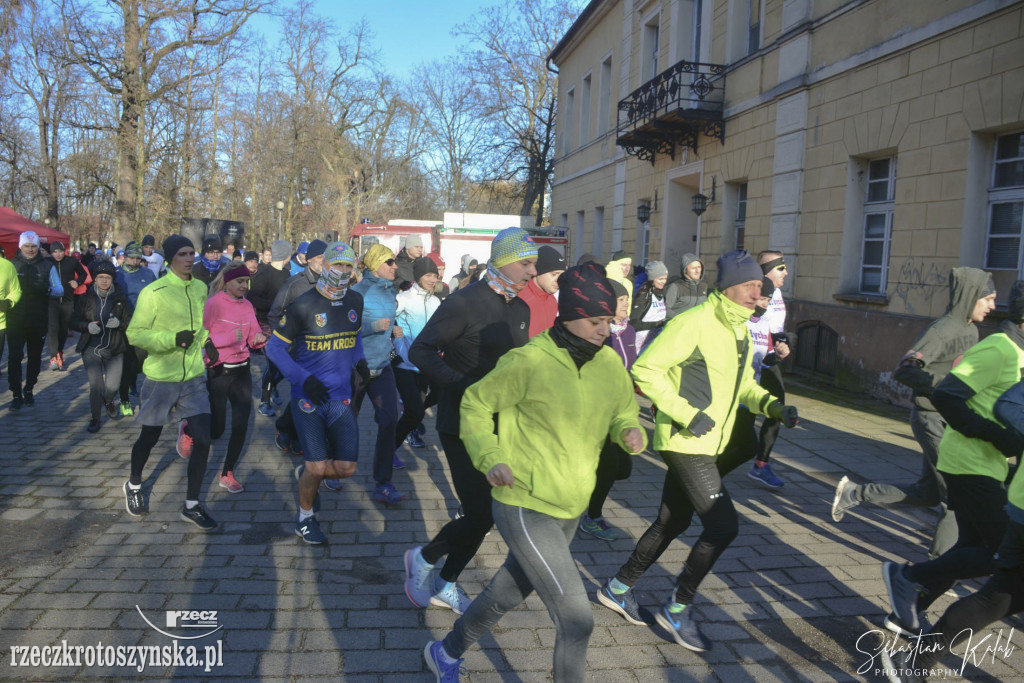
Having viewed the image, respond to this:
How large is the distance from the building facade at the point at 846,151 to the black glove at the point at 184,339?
31.3ft

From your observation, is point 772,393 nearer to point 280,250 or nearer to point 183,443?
A: point 183,443

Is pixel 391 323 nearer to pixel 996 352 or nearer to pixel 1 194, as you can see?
pixel 996 352

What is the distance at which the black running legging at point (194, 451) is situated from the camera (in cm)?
492

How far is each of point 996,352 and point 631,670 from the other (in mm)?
2328

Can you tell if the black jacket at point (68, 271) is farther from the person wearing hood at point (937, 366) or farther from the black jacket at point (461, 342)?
the person wearing hood at point (937, 366)

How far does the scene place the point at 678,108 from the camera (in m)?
16.5

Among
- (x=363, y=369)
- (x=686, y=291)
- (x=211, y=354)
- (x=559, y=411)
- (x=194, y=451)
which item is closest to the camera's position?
(x=559, y=411)

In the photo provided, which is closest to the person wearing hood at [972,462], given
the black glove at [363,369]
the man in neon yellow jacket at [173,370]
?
the black glove at [363,369]

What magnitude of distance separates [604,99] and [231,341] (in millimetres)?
22322

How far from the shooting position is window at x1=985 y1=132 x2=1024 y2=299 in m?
9.45

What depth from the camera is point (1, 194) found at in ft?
94.4

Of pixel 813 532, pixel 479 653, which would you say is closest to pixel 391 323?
pixel 479 653

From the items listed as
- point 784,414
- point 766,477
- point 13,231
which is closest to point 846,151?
point 766,477

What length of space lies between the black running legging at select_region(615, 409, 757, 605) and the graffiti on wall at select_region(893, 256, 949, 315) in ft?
26.7
